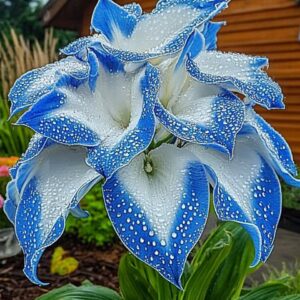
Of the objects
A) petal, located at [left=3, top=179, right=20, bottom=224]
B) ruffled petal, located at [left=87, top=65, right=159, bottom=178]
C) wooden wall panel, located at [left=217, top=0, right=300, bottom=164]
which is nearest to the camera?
ruffled petal, located at [left=87, top=65, right=159, bottom=178]

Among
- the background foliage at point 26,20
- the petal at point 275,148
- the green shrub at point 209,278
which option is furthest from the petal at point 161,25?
the background foliage at point 26,20

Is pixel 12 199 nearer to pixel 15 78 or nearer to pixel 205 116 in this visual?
pixel 205 116

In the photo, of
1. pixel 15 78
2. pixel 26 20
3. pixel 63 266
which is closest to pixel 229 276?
pixel 63 266

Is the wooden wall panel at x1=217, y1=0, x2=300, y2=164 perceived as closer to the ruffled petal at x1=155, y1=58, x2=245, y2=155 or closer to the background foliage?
the ruffled petal at x1=155, y1=58, x2=245, y2=155

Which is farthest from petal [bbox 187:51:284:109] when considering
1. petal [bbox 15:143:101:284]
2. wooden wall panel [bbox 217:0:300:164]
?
wooden wall panel [bbox 217:0:300:164]

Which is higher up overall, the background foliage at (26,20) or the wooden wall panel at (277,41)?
the wooden wall panel at (277,41)

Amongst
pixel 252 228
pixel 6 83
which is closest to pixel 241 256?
pixel 252 228

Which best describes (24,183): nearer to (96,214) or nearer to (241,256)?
(241,256)

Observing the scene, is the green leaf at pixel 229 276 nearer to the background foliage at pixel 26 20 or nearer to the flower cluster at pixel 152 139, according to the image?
the flower cluster at pixel 152 139
